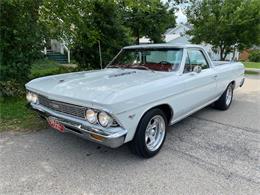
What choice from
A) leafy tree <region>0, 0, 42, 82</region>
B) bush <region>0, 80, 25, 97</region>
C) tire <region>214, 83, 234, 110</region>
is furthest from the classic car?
leafy tree <region>0, 0, 42, 82</region>

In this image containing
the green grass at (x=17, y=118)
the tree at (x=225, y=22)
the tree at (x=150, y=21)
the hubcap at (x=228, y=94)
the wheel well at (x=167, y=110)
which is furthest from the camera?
the tree at (x=225, y=22)

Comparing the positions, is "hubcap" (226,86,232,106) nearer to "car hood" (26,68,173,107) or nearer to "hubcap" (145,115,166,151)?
"car hood" (26,68,173,107)

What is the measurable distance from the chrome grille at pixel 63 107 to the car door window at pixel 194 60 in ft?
6.60

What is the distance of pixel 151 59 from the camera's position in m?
4.64

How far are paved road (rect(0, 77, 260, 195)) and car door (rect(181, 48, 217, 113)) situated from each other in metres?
0.61

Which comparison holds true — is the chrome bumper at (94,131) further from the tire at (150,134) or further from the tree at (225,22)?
the tree at (225,22)

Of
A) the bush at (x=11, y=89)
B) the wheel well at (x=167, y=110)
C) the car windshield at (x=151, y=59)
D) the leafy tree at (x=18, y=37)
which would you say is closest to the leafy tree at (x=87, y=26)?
the leafy tree at (x=18, y=37)

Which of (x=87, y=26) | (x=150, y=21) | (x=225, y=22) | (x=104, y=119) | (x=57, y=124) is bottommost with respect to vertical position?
(x=57, y=124)

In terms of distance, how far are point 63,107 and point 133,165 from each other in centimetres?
124

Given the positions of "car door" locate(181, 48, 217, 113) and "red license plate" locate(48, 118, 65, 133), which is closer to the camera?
"red license plate" locate(48, 118, 65, 133)

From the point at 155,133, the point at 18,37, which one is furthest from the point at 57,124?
the point at 18,37

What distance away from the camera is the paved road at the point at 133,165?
290 cm

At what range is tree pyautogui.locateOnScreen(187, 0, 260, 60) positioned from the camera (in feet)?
43.3

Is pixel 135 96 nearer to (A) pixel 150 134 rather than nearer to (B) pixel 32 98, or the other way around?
(A) pixel 150 134
